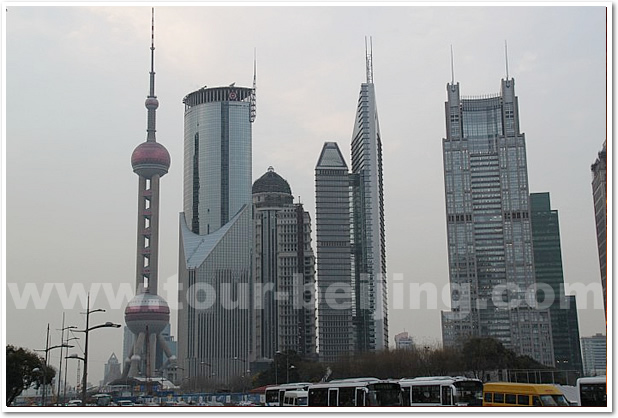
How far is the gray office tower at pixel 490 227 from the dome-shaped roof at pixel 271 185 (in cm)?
2163

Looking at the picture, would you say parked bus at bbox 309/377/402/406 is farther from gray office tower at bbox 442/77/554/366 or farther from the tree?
gray office tower at bbox 442/77/554/366

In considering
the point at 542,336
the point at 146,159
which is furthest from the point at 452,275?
the point at 146,159

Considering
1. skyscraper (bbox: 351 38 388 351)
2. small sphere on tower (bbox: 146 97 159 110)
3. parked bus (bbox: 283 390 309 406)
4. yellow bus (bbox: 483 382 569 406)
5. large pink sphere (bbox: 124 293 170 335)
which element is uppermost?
small sphere on tower (bbox: 146 97 159 110)

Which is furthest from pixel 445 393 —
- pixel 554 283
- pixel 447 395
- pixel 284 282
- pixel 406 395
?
pixel 554 283

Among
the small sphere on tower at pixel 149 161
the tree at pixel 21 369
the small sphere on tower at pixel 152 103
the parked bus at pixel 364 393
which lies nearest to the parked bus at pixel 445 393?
the parked bus at pixel 364 393

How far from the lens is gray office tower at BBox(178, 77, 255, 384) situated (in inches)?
3398

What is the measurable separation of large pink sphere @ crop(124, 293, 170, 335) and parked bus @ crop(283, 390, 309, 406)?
257 feet

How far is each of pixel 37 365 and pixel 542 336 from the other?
188ft

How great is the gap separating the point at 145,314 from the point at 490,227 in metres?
44.0

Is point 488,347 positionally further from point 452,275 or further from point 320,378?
point 452,275

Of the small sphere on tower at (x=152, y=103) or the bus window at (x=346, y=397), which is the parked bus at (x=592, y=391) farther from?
the small sphere on tower at (x=152, y=103)

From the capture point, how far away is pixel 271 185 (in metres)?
96.2

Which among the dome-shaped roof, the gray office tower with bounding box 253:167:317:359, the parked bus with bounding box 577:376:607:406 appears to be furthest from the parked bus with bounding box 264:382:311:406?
the dome-shaped roof

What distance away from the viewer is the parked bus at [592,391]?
45.6 feet
